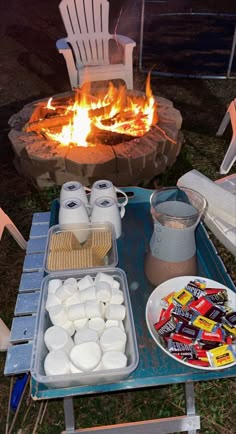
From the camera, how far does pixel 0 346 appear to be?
2.05m

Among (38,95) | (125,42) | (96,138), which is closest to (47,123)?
(96,138)

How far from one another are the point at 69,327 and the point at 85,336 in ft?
0.32

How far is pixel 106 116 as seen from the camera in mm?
3781

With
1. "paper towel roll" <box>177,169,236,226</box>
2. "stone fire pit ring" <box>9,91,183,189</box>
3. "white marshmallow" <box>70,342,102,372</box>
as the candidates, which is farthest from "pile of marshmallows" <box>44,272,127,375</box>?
"stone fire pit ring" <box>9,91,183,189</box>

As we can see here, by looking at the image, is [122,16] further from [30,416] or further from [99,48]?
[30,416]

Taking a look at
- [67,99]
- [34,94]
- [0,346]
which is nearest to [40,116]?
[67,99]

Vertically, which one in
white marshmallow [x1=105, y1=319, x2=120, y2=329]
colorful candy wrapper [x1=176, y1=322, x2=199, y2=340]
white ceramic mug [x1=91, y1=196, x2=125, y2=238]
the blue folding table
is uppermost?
white ceramic mug [x1=91, y1=196, x2=125, y2=238]

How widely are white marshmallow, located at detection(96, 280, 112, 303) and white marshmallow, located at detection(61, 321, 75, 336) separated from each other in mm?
138

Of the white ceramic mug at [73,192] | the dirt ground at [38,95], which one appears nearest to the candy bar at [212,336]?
the white ceramic mug at [73,192]

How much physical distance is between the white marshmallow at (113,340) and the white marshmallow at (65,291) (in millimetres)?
207

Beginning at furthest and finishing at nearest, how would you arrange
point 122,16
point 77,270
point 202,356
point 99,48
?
1. point 122,16
2. point 99,48
3. point 77,270
4. point 202,356

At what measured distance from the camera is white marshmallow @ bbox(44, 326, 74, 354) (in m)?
1.38

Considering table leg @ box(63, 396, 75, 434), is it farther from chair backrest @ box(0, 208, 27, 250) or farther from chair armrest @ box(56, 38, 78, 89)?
chair armrest @ box(56, 38, 78, 89)

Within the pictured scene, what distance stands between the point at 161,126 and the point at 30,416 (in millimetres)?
2554
